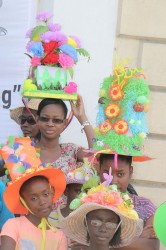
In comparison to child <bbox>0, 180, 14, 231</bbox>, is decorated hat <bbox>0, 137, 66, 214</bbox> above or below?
above

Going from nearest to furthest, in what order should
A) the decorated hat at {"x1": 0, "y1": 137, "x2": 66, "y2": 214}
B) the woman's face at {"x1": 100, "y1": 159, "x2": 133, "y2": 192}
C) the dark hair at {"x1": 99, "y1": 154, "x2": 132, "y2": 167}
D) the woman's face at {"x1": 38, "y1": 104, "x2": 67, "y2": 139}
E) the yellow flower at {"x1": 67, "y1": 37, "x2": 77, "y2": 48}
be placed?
the decorated hat at {"x1": 0, "y1": 137, "x2": 66, "y2": 214}
the woman's face at {"x1": 100, "y1": 159, "x2": 133, "y2": 192}
the dark hair at {"x1": 99, "y1": 154, "x2": 132, "y2": 167}
the woman's face at {"x1": 38, "y1": 104, "x2": 67, "y2": 139}
the yellow flower at {"x1": 67, "y1": 37, "x2": 77, "y2": 48}

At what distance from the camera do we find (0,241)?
172 inches

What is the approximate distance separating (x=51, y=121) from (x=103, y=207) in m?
1.18

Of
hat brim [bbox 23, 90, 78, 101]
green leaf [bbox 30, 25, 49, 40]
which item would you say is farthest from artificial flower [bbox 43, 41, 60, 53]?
hat brim [bbox 23, 90, 78, 101]

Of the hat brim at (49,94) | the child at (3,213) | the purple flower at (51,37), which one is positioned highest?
the purple flower at (51,37)

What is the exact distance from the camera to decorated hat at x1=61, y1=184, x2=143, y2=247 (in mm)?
4270

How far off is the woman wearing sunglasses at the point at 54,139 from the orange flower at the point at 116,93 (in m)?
0.50

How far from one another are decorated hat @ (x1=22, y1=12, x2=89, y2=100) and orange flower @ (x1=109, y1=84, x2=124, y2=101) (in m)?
0.49

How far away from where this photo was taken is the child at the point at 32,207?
14.3 feet

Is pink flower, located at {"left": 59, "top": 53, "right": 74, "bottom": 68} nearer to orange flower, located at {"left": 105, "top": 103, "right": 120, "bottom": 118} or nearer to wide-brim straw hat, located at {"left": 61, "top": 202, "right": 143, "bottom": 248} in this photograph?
orange flower, located at {"left": 105, "top": 103, "right": 120, "bottom": 118}

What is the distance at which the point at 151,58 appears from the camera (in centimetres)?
660

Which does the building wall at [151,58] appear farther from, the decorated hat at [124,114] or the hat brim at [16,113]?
the decorated hat at [124,114]

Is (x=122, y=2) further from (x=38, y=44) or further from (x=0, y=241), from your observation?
(x=0, y=241)

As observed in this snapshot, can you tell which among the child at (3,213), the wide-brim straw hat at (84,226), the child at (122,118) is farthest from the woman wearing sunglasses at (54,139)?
the wide-brim straw hat at (84,226)
